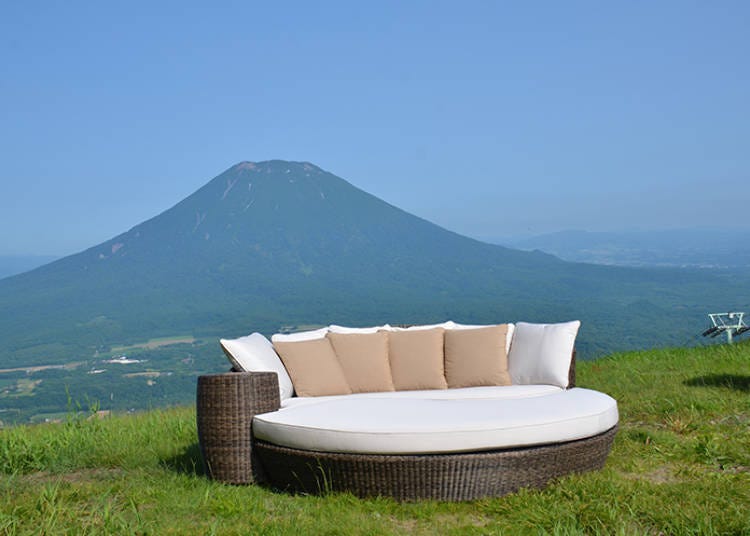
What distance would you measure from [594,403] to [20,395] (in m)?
62.5

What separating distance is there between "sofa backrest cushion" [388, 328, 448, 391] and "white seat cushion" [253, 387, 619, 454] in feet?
2.86

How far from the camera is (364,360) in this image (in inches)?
193

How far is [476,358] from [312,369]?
105 centimetres

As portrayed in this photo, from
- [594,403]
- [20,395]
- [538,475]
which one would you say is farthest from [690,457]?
[20,395]

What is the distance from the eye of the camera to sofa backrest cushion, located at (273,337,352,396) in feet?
15.3

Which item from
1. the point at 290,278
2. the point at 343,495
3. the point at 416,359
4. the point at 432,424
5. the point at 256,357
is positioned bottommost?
the point at 290,278

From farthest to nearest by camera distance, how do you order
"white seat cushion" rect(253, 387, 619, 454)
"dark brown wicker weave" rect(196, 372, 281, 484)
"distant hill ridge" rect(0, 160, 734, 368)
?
"distant hill ridge" rect(0, 160, 734, 368) → "dark brown wicker weave" rect(196, 372, 281, 484) → "white seat cushion" rect(253, 387, 619, 454)

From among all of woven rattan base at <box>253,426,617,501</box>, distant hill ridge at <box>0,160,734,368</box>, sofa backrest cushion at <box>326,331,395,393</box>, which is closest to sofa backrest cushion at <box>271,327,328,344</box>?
sofa backrest cushion at <box>326,331,395,393</box>

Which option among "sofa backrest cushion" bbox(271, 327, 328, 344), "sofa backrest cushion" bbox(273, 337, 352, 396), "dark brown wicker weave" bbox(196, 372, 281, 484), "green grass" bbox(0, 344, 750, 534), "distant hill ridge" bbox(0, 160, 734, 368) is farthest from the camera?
"distant hill ridge" bbox(0, 160, 734, 368)

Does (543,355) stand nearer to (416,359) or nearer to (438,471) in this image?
(416,359)

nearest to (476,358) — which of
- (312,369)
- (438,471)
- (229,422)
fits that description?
(312,369)

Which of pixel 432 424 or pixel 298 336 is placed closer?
pixel 432 424

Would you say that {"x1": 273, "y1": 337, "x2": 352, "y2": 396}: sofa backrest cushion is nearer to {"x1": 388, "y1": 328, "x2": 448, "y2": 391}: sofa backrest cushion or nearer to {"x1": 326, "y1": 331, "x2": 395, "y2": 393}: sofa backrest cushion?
{"x1": 326, "y1": 331, "x2": 395, "y2": 393}: sofa backrest cushion

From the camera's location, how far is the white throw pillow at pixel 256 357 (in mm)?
4469
